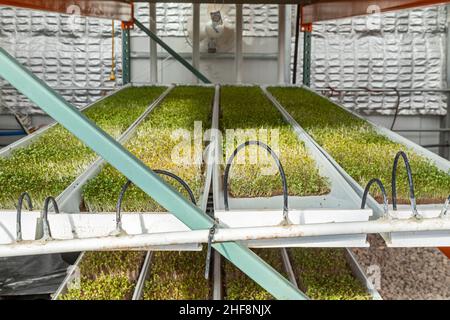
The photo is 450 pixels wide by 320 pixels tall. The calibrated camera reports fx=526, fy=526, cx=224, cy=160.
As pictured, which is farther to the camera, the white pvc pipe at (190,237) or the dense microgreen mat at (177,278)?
the dense microgreen mat at (177,278)

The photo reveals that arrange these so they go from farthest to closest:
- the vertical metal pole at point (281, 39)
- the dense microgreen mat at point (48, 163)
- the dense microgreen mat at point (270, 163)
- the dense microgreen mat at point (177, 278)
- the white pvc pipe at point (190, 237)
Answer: the vertical metal pole at point (281, 39) < the dense microgreen mat at point (177, 278) < the dense microgreen mat at point (270, 163) < the dense microgreen mat at point (48, 163) < the white pvc pipe at point (190, 237)

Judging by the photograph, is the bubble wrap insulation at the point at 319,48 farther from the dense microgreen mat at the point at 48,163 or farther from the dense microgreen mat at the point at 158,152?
the dense microgreen mat at the point at 48,163

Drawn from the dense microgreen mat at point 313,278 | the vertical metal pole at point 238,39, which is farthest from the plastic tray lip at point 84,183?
the vertical metal pole at point 238,39

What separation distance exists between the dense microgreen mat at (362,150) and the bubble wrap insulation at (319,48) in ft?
17.0

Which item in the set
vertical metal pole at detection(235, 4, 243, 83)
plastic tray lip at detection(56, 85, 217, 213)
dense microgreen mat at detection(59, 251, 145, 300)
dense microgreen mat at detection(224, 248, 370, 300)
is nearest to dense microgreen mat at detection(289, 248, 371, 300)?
dense microgreen mat at detection(224, 248, 370, 300)

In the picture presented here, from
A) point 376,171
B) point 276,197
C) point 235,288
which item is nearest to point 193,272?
point 235,288

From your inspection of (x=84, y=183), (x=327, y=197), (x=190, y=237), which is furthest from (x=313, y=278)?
(x=190, y=237)

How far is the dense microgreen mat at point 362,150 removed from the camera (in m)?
2.64

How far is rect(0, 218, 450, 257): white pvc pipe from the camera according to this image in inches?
68.6

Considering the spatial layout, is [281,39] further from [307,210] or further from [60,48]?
[307,210]

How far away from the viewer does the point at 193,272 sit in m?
3.09

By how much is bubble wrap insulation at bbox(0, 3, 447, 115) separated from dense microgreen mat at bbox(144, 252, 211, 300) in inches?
295

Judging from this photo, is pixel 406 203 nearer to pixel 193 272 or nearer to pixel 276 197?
pixel 276 197
